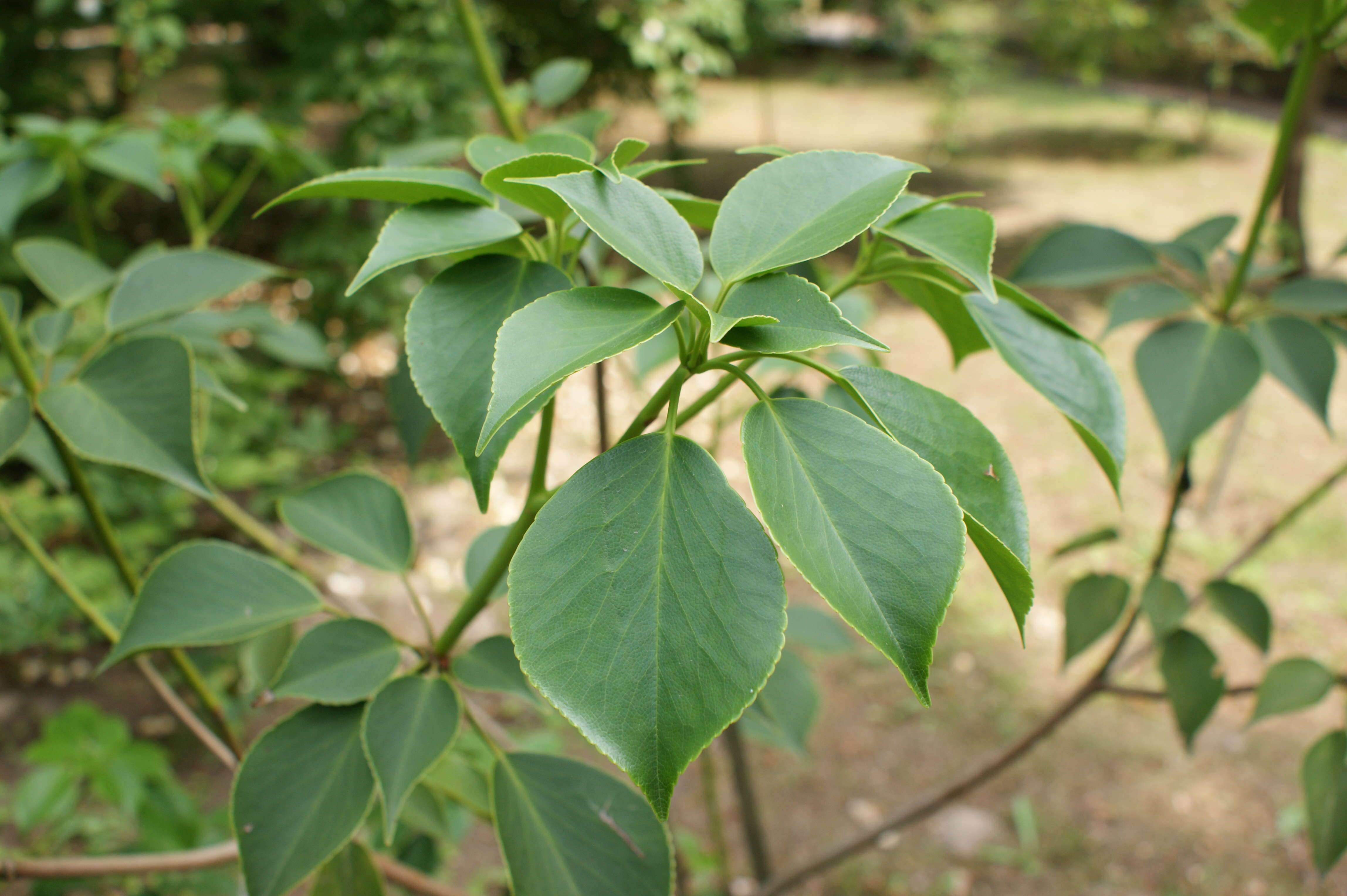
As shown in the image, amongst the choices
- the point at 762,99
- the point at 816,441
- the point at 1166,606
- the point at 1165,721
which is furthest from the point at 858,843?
the point at 762,99

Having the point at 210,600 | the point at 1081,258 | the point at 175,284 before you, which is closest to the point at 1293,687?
the point at 1081,258

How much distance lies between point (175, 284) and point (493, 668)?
1.40ft

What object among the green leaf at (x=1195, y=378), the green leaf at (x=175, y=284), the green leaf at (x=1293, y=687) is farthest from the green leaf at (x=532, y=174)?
the green leaf at (x=1293, y=687)

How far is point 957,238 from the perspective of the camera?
16.4 inches

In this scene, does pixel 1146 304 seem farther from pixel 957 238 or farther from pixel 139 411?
pixel 139 411

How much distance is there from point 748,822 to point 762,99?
8919 mm

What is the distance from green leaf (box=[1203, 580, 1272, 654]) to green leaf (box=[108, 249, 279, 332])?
3.03 ft

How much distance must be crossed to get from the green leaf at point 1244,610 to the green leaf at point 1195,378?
→ 0.77 feet

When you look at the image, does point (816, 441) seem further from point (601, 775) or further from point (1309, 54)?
point (1309, 54)

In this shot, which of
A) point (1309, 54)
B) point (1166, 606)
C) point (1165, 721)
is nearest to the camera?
point (1309, 54)

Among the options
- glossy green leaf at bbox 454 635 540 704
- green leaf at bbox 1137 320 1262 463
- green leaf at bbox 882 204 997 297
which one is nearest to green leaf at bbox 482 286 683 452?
green leaf at bbox 882 204 997 297

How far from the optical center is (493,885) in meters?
1.85

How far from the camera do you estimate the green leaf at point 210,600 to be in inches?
21.3

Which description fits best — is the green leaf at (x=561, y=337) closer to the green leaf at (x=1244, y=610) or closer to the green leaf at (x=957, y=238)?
the green leaf at (x=957, y=238)
